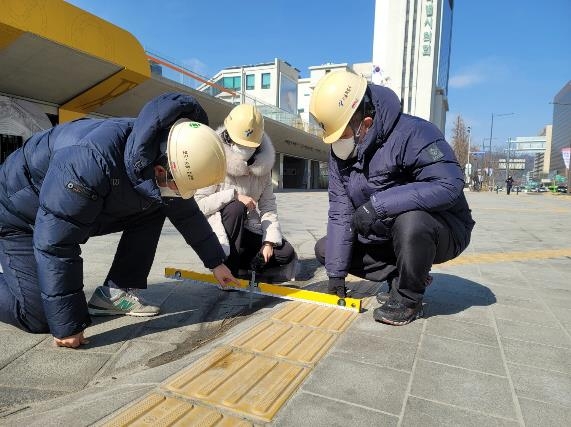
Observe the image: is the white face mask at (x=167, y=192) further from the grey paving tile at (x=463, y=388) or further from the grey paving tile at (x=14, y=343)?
the grey paving tile at (x=463, y=388)

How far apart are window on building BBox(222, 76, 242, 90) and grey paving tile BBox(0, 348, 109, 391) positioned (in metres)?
52.5

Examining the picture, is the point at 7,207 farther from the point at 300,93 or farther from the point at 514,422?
the point at 300,93

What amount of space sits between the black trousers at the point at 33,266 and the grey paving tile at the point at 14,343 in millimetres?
44

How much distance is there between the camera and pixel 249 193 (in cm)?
360

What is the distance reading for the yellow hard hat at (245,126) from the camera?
3.23 m

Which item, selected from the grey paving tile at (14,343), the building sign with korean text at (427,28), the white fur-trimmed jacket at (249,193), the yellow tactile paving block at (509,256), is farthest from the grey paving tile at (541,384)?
the building sign with korean text at (427,28)

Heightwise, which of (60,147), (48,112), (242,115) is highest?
(48,112)

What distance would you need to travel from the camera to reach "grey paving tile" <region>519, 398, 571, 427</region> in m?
1.55

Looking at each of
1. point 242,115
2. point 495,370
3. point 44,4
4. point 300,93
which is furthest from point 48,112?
point 300,93

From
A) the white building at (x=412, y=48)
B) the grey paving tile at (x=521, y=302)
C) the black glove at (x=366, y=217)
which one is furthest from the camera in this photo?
the white building at (x=412, y=48)

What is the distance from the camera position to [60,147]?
223cm

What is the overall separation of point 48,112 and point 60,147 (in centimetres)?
1394

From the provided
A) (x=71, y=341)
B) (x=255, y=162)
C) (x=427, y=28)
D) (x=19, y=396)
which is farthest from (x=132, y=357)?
(x=427, y=28)

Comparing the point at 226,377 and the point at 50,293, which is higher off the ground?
the point at 50,293
